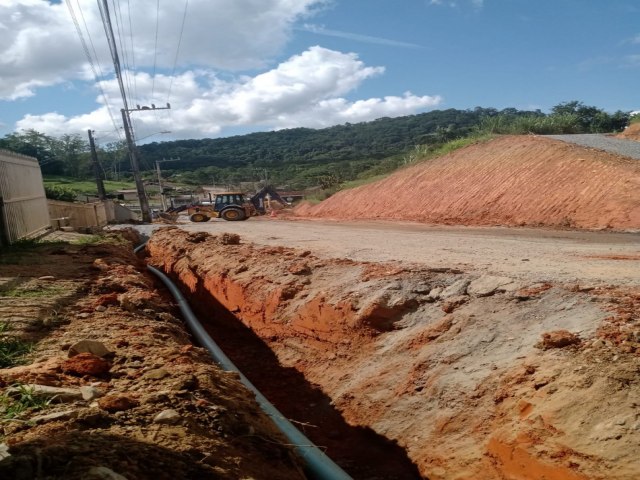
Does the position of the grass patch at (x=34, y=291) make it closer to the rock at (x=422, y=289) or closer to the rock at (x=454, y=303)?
the rock at (x=422, y=289)

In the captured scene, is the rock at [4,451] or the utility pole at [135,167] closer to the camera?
the rock at [4,451]

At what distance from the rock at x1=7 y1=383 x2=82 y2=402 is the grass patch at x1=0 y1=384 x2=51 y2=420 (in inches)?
0.5

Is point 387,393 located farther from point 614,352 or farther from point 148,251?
point 148,251

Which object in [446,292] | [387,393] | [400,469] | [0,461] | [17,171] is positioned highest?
[17,171]

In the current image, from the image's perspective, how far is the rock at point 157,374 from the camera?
402cm

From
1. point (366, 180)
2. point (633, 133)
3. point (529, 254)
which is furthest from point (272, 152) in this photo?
point (529, 254)

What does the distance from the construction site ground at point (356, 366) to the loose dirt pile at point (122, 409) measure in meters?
0.02

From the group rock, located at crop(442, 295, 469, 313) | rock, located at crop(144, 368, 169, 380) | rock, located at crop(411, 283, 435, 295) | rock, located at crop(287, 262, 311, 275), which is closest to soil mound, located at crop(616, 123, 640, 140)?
rock, located at crop(287, 262, 311, 275)

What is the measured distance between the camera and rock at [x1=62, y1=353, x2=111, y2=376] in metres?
4.09

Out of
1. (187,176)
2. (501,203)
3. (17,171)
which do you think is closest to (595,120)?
(501,203)

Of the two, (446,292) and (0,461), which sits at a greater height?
(0,461)

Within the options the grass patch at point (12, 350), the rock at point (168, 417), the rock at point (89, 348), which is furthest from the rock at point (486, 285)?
the grass patch at point (12, 350)

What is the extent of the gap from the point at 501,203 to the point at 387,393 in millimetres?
17205

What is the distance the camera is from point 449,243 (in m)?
12.6
